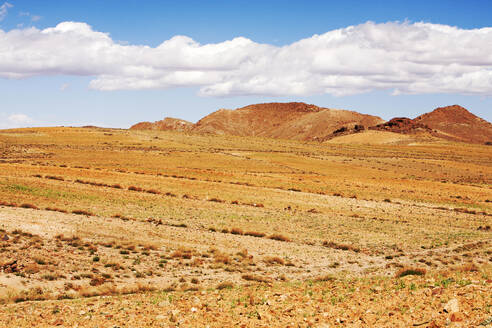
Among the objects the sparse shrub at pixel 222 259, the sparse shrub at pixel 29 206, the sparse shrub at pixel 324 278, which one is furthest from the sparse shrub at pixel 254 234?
the sparse shrub at pixel 29 206

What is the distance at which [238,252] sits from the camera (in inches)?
1107

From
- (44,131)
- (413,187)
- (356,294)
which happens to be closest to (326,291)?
(356,294)

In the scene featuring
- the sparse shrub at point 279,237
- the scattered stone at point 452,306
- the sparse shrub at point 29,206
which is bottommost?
the sparse shrub at point 279,237

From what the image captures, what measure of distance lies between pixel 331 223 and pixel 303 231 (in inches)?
206

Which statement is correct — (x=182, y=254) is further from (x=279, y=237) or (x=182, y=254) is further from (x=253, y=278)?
(x=279, y=237)

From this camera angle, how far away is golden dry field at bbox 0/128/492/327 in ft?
50.1

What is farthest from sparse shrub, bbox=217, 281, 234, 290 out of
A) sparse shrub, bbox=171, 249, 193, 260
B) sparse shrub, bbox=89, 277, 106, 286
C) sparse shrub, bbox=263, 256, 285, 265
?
sparse shrub, bbox=263, 256, 285, 265

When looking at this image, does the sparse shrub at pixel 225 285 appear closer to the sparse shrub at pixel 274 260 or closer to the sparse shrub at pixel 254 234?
the sparse shrub at pixel 274 260

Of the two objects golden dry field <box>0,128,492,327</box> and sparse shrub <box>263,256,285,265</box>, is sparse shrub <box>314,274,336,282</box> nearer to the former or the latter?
golden dry field <box>0,128,492,327</box>

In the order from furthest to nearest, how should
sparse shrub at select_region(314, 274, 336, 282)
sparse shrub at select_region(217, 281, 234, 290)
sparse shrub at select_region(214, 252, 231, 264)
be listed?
sparse shrub at select_region(214, 252, 231, 264) → sparse shrub at select_region(314, 274, 336, 282) → sparse shrub at select_region(217, 281, 234, 290)

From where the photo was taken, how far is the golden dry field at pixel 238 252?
601 inches

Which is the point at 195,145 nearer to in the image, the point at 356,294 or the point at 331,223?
the point at 331,223

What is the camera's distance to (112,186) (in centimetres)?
5431

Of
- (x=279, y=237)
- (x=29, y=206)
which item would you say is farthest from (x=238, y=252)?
(x=29, y=206)
